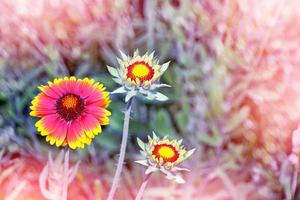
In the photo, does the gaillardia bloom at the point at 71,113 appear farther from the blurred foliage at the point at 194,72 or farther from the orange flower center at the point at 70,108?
the blurred foliage at the point at 194,72

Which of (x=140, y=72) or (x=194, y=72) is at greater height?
(x=194, y=72)

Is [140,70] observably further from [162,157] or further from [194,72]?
[194,72]

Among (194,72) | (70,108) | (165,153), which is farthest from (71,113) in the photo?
(194,72)

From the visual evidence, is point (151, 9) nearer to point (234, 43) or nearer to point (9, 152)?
point (234, 43)

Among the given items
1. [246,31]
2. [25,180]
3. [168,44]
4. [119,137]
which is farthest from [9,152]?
[246,31]

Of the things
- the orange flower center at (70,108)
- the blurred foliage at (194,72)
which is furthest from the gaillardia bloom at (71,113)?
the blurred foliage at (194,72)

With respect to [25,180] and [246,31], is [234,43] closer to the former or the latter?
[246,31]

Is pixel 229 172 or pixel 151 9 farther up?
pixel 151 9
